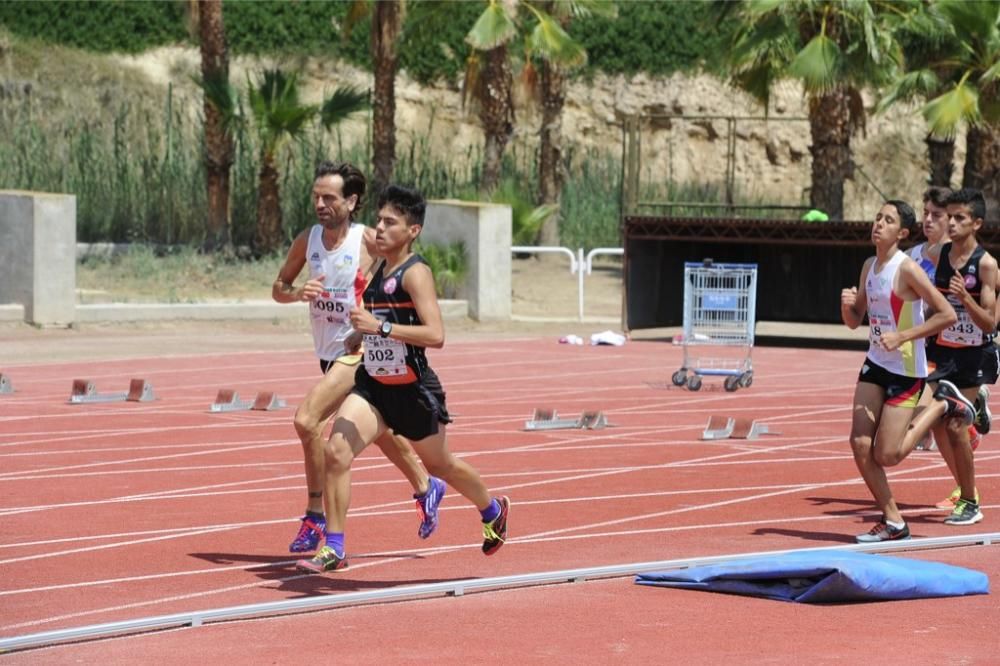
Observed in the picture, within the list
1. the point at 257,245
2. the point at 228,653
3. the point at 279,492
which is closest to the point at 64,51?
the point at 257,245

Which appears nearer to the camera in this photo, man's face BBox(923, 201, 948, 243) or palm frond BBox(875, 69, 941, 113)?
man's face BBox(923, 201, 948, 243)

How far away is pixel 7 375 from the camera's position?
18.7 meters

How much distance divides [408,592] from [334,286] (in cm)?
185

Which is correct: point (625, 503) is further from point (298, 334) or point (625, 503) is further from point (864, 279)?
point (298, 334)

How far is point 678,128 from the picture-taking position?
2174 inches

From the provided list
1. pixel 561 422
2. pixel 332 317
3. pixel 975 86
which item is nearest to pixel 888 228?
pixel 332 317

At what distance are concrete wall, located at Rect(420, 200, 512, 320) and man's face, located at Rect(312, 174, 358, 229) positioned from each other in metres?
18.9

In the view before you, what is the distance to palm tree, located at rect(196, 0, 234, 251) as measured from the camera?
104ft

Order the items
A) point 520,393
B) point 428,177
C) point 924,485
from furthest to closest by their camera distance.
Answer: point 428,177, point 520,393, point 924,485

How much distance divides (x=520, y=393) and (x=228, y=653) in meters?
11.3

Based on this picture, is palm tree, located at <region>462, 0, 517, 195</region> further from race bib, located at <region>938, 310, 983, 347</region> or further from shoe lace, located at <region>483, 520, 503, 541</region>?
shoe lace, located at <region>483, 520, 503, 541</region>

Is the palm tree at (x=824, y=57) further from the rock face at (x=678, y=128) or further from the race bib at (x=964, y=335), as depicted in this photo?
the rock face at (x=678, y=128)

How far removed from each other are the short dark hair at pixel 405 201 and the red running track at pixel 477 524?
1734 millimetres

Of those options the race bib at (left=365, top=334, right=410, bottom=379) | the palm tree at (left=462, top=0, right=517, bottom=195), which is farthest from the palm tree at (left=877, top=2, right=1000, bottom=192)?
the race bib at (left=365, top=334, right=410, bottom=379)
